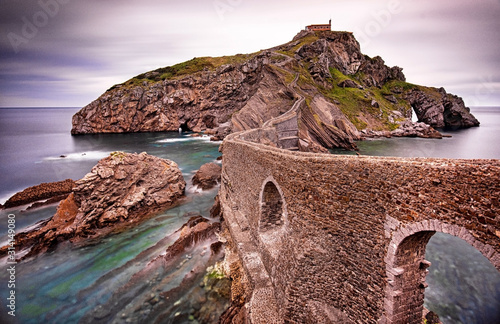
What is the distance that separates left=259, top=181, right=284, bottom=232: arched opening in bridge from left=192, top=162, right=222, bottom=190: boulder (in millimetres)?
13088

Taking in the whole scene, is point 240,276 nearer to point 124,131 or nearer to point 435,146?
point 435,146

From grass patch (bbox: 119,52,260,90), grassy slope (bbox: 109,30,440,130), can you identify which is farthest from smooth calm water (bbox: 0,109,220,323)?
grass patch (bbox: 119,52,260,90)

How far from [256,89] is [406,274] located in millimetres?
54120

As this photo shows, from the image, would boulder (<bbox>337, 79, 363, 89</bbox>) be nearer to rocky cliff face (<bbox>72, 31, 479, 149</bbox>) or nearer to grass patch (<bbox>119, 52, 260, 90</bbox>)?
rocky cliff face (<bbox>72, 31, 479, 149</bbox>)

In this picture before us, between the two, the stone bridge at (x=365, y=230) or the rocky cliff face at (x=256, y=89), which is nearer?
the stone bridge at (x=365, y=230)

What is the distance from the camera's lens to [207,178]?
2381cm

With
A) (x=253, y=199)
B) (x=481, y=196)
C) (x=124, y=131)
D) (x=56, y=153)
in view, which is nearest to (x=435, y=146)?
(x=253, y=199)

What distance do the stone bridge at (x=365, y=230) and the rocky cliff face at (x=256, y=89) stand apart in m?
47.4

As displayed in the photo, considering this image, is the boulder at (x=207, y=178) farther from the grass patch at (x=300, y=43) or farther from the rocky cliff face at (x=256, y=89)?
the grass patch at (x=300, y=43)

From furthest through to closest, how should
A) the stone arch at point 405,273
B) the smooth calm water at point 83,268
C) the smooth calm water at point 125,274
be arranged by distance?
the smooth calm water at point 83,268 < the smooth calm water at point 125,274 < the stone arch at point 405,273

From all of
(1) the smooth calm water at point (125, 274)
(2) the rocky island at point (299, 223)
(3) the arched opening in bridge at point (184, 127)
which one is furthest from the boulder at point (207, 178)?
(3) the arched opening in bridge at point (184, 127)

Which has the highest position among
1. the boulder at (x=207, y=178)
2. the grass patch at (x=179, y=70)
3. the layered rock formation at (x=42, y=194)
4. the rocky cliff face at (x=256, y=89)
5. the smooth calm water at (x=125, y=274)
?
the grass patch at (x=179, y=70)

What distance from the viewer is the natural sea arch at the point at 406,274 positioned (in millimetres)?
4996

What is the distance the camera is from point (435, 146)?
44.8m
